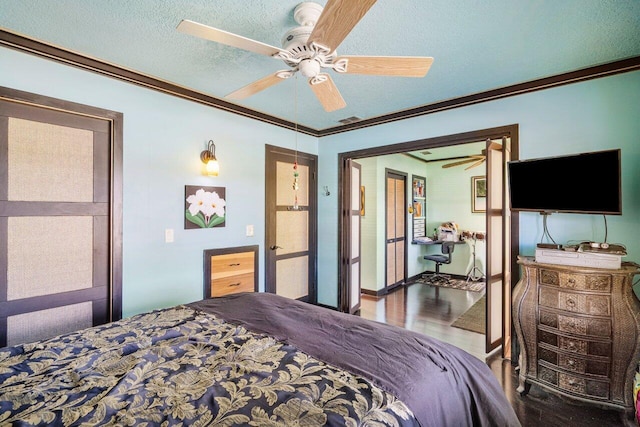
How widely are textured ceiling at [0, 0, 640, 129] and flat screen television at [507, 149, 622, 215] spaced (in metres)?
0.78

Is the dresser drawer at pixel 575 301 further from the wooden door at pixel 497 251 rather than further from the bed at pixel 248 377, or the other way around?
the bed at pixel 248 377

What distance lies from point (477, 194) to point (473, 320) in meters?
3.19

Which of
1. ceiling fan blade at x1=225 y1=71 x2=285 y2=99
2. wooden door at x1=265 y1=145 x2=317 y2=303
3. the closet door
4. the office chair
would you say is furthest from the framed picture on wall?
the closet door

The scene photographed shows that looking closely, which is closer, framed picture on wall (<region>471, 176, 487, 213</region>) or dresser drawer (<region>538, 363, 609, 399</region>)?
dresser drawer (<region>538, 363, 609, 399</region>)

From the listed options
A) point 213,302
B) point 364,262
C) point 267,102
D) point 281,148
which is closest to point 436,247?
point 364,262

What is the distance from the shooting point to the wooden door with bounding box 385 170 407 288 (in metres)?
5.46

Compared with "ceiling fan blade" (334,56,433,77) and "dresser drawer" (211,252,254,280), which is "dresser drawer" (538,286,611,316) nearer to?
"ceiling fan blade" (334,56,433,77)

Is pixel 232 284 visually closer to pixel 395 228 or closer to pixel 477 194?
pixel 395 228

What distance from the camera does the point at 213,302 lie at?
6.93 feet

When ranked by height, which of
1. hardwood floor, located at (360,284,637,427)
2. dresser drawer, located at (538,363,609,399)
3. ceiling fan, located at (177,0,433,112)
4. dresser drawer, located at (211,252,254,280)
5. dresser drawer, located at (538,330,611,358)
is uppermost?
ceiling fan, located at (177,0,433,112)

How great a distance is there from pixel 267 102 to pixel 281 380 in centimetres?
278

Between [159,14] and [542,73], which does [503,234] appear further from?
[159,14]

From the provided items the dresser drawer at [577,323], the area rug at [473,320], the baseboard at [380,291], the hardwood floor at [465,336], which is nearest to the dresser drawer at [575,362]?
the dresser drawer at [577,323]

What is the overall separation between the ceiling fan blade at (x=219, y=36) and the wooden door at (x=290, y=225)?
1.88 m
